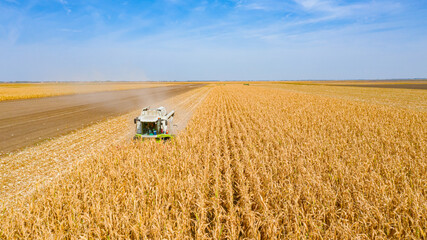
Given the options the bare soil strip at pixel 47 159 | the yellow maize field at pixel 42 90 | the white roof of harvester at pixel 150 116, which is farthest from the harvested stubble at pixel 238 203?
the yellow maize field at pixel 42 90

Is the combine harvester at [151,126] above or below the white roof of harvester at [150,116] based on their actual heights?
below

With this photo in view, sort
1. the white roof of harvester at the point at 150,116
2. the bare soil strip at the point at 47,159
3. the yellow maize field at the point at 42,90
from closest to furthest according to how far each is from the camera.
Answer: the bare soil strip at the point at 47,159, the white roof of harvester at the point at 150,116, the yellow maize field at the point at 42,90

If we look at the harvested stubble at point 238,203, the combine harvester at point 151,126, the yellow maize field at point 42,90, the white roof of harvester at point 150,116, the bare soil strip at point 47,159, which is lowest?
the bare soil strip at point 47,159

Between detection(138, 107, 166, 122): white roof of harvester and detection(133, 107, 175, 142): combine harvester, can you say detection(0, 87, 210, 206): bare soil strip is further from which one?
detection(138, 107, 166, 122): white roof of harvester

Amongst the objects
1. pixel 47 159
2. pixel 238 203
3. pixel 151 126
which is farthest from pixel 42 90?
pixel 238 203

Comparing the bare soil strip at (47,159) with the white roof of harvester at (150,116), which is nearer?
the bare soil strip at (47,159)

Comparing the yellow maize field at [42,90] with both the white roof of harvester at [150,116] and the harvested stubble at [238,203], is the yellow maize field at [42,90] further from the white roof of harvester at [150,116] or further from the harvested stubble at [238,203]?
the harvested stubble at [238,203]

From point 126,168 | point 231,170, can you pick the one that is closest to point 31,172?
point 126,168

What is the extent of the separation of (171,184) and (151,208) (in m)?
0.86

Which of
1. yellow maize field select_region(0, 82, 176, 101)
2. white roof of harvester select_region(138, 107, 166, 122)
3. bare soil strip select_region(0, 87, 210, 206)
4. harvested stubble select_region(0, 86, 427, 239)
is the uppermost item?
yellow maize field select_region(0, 82, 176, 101)

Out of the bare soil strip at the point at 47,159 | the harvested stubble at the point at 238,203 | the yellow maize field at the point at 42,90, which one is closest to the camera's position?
the harvested stubble at the point at 238,203

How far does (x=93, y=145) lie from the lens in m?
9.33

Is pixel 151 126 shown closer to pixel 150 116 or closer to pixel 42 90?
pixel 150 116

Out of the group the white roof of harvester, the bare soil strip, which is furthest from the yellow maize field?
the white roof of harvester
